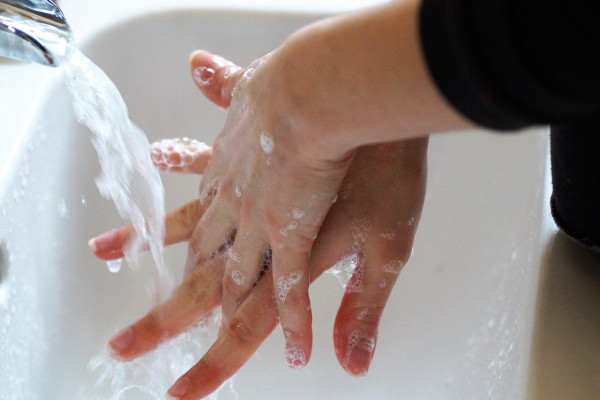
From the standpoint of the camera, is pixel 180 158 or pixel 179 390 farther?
pixel 180 158

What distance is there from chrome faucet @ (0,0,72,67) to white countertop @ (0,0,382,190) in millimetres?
149

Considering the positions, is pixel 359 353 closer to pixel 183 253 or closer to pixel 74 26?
pixel 183 253

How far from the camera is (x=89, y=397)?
0.75 m

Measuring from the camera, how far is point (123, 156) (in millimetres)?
685

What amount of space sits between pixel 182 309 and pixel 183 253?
28cm

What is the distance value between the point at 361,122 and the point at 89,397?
1.71 feet

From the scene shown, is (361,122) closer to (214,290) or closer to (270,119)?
(270,119)

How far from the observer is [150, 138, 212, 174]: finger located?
753 millimetres

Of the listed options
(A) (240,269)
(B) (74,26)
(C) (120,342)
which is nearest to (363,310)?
(A) (240,269)

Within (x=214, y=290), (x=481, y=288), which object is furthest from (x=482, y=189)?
(x=214, y=290)

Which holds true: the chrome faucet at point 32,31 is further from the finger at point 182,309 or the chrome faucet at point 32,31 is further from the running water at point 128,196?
the finger at point 182,309

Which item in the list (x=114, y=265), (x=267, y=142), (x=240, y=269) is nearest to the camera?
(x=267, y=142)

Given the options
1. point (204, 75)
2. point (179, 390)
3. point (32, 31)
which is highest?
point (32, 31)

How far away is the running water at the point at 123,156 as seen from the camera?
66cm
